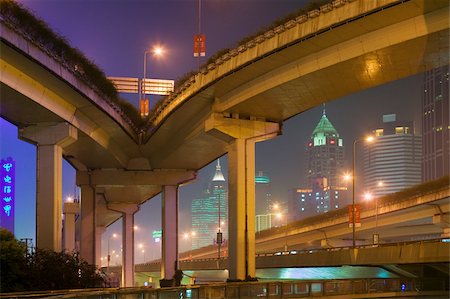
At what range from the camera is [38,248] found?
37.8m

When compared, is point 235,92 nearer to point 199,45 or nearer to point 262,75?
point 262,75

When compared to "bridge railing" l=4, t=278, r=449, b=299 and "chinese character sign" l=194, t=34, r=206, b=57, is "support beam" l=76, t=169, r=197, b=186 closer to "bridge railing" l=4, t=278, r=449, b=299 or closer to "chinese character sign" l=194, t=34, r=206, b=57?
"chinese character sign" l=194, t=34, r=206, b=57

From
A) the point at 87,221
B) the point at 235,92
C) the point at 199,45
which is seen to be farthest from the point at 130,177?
the point at 235,92

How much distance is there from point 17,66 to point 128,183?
29942 millimetres

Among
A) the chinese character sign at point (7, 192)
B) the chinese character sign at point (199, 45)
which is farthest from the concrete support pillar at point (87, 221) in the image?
the chinese character sign at point (199, 45)

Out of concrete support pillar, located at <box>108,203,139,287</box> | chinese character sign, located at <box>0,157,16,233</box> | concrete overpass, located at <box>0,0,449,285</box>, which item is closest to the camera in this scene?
concrete overpass, located at <box>0,0,449,285</box>

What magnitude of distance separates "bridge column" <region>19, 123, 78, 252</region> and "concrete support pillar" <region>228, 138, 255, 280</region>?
10.1m

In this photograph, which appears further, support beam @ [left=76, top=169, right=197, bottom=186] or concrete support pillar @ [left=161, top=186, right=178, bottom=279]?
concrete support pillar @ [left=161, top=186, right=178, bottom=279]

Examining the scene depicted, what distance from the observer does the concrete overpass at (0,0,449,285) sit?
2916cm

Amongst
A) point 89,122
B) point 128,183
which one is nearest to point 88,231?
point 128,183

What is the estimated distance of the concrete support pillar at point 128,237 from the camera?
303ft

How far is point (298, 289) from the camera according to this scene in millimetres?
35375

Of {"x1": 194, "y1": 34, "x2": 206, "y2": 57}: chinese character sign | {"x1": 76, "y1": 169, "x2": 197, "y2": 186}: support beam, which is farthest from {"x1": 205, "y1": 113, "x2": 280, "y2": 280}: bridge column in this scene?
{"x1": 76, "y1": 169, "x2": 197, "y2": 186}: support beam

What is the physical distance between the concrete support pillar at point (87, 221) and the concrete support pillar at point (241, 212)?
82.3 feet
